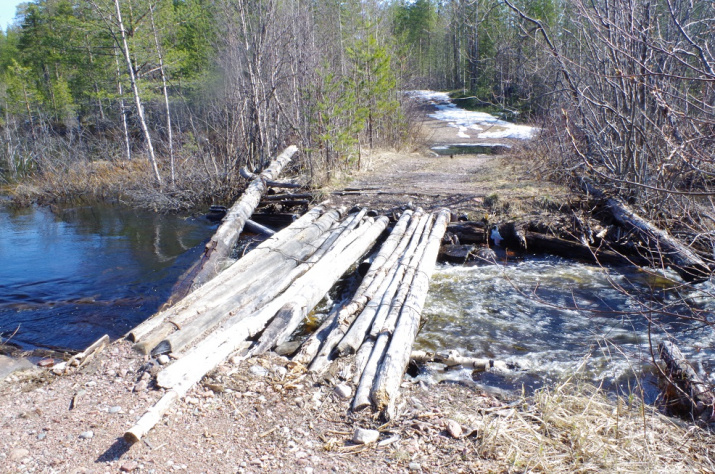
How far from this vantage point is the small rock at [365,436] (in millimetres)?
3359

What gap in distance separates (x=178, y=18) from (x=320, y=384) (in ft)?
91.0

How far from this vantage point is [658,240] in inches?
253

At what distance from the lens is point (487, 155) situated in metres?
19.4

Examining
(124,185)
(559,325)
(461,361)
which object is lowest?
(559,325)

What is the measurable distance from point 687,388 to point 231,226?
7.51m

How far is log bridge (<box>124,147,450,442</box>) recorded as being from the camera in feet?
13.1

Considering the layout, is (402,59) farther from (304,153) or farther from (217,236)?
(217,236)

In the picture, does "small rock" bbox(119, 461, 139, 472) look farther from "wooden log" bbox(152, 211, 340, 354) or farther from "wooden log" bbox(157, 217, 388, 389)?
"wooden log" bbox(152, 211, 340, 354)

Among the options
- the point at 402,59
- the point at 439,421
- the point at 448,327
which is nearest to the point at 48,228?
the point at 448,327

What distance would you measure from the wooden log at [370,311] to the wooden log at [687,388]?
252cm

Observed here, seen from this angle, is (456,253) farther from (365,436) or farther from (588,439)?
(365,436)

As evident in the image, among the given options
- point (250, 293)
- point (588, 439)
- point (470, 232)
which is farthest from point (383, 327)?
point (470, 232)

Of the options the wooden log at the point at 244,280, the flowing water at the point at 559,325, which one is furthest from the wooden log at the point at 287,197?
the flowing water at the point at 559,325

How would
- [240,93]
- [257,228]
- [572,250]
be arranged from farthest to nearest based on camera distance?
1. [240,93]
2. [257,228]
3. [572,250]
